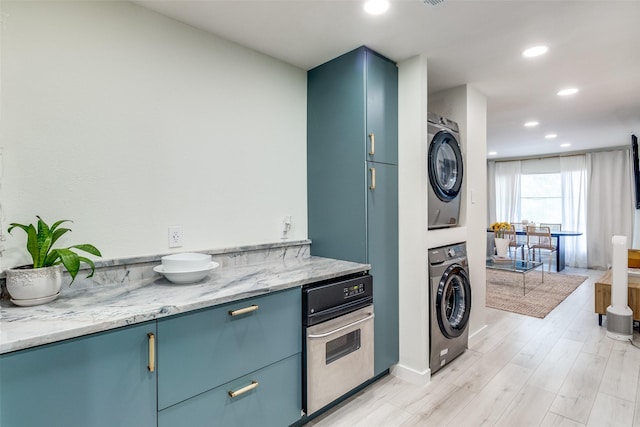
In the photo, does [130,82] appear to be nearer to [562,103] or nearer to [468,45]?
[468,45]

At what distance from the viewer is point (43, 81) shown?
1.46 metres

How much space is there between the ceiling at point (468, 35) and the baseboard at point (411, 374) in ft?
7.44

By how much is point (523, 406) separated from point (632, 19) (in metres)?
2.41

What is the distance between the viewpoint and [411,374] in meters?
2.32

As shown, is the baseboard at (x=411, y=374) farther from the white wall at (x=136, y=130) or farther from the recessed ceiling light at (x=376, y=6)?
the recessed ceiling light at (x=376, y=6)

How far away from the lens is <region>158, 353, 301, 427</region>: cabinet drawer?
52.9 inches

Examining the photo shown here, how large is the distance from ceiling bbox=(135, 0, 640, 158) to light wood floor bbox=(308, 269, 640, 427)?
7.68 feet

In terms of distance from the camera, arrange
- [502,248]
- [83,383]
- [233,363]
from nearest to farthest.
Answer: [83,383] < [233,363] < [502,248]

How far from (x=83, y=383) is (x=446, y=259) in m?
2.29

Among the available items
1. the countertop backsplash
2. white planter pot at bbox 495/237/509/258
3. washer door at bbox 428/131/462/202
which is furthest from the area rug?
the countertop backsplash

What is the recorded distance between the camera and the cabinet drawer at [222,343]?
4.24 feet

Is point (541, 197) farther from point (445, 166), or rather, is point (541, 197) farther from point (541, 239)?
point (445, 166)

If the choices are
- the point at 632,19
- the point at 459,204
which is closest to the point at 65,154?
the point at 459,204

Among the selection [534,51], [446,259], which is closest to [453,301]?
[446,259]
